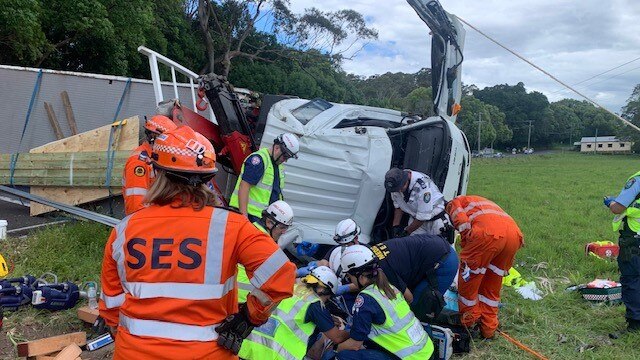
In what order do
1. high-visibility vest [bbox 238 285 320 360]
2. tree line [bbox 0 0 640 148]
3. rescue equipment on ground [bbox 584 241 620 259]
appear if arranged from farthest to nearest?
tree line [bbox 0 0 640 148] < rescue equipment on ground [bbox 584 241 620 259] < high-visibility vest [bbox 238 285 320 360]

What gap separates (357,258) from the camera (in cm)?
335

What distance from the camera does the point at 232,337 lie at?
190 cm

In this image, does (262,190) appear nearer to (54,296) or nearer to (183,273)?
(54,296)

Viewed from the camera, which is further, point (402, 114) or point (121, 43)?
point (121, 43)

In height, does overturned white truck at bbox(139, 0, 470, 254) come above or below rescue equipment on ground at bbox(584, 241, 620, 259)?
above

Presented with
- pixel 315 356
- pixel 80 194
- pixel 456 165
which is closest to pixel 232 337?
pixel 315 356

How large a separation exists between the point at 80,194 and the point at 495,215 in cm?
478

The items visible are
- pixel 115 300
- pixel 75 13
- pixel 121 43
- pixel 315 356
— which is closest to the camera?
pixel 115 300

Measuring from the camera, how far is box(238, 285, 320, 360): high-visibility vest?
10.5 feet

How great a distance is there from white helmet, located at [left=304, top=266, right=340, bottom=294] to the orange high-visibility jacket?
Result: 1491mm

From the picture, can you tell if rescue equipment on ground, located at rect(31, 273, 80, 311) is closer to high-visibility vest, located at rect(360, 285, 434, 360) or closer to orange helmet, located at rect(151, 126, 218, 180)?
high-visibility vest, located at rect(360, 285, 434, 360)

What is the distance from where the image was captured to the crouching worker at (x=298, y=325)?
320 centimetres

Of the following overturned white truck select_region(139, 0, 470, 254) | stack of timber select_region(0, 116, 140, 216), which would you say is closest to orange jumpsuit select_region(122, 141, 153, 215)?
overturned white truck select_region(139, 0, 470, 254)

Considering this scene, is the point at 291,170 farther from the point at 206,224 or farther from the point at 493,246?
the point at 206,224
